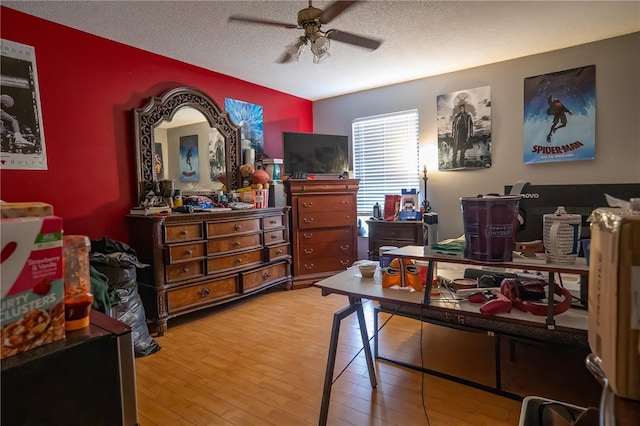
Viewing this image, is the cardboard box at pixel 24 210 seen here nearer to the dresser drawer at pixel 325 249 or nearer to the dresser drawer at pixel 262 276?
the dresser drawer at pixel 262 276

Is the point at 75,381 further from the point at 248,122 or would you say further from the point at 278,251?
the point at 248,122

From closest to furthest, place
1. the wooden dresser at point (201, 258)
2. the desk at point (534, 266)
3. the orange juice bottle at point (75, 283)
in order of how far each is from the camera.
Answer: the orange juice bottle at point (75, 283), the desk at point (534, 266), the wooden dresser at point (201, 258)

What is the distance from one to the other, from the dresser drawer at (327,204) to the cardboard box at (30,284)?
3379 millimetres

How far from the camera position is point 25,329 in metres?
0.64

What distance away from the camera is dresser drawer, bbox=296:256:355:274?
4.11 meters

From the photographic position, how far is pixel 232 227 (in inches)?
131

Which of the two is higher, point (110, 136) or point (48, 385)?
point (110, 136)

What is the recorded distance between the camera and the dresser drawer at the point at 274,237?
3713 millimetres

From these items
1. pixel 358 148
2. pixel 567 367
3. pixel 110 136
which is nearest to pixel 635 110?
pixel 567 367

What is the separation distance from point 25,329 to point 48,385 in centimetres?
11

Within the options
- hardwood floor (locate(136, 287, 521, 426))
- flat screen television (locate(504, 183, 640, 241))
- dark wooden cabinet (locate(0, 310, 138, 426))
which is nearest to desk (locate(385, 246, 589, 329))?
flat screen television (locate(504, 183, 640, 241))

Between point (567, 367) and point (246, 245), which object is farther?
point (246, 245)

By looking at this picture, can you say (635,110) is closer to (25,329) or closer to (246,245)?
(246,245)

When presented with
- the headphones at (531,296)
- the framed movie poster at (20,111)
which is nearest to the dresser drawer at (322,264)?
the framed movie poster at (20,111)
